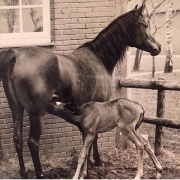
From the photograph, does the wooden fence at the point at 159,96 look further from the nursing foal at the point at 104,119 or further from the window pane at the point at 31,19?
the window pane at the point at 31,19

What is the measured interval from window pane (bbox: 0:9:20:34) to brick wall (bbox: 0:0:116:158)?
0.54 meters

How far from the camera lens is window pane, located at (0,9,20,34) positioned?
4594 millimetres

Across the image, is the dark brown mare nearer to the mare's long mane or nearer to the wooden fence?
the mare's long mane

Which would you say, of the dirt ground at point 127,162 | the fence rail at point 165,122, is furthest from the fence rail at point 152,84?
the fence rail at point 165,122

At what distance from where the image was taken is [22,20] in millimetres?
4641

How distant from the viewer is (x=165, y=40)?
5027mm

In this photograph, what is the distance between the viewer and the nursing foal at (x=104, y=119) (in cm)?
398

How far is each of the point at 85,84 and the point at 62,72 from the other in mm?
405

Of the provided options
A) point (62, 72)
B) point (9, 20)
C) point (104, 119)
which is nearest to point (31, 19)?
point (9, 20)

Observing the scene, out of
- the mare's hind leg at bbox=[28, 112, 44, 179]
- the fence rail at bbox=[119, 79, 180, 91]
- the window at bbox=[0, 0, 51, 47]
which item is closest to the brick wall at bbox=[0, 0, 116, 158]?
the window at bbox=[0, 0, 51, 47]

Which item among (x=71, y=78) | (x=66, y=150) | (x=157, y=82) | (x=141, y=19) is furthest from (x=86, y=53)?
(x=66, y=150)

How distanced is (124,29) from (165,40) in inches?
33.4

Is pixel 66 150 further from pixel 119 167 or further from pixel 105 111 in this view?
pixel 105 111

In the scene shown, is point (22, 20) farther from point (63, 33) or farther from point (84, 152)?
point (84, 152)
